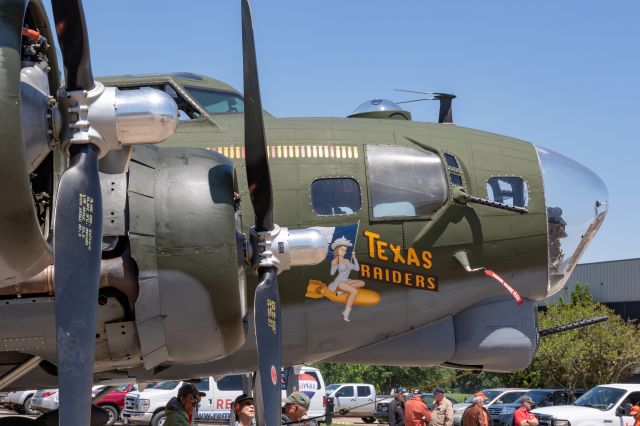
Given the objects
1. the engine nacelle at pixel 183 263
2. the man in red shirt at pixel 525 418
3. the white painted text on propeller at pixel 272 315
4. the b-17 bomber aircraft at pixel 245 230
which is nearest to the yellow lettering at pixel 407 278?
the b-17 bomber aircraft at pixel 245 230

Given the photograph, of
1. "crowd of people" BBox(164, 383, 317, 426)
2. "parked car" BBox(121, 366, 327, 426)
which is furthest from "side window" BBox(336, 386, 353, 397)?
"crowd of people" BBox(164, 383, 317, 426)

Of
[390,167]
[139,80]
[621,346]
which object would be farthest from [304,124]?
[621,346]

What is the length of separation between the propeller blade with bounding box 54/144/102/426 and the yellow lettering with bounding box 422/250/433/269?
193 inches

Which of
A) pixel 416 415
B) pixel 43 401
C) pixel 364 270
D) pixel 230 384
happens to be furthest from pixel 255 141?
pixel 43 401

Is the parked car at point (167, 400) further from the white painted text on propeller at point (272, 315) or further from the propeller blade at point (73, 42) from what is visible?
the propeller blade at point (73, 42)

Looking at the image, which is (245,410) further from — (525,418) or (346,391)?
(346,391)

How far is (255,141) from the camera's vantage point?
344 inches

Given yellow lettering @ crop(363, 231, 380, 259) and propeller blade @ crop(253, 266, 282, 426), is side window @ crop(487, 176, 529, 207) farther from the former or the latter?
propeller blade @ crop(253, 266, 282, 426)

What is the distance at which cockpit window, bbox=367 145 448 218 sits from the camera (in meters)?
10.5

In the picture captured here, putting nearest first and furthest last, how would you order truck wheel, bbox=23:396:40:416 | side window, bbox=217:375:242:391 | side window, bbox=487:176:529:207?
side window, bbox=487:176:529:207 < side window, bbox=217:375:242:391 < truck wheel, bbox=23:396:40:416

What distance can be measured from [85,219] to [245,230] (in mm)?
3742

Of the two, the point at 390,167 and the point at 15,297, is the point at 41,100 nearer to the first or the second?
the point at 15,297

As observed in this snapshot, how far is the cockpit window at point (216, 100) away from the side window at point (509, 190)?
10.6ft

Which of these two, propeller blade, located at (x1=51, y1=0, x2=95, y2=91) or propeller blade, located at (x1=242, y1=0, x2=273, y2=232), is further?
propeller blade, located at (x1=242, y1=0, x2=273, y2=232)
